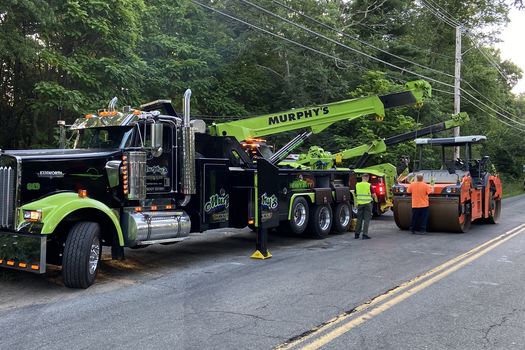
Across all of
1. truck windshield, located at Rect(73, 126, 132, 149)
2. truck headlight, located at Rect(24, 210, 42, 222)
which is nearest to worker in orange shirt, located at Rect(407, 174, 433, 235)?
truck windshield, located at Rect(73, 126, 132, 149)

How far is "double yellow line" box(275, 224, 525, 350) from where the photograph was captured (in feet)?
16.5

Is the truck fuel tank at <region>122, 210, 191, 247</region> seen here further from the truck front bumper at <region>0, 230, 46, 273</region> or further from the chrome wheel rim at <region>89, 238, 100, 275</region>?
the truck front bumper at <region>0, 230, 46, 273</region>

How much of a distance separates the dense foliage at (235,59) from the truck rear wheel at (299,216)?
558cm

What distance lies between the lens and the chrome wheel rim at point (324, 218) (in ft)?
43.1

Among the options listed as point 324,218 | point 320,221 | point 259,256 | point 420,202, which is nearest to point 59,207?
point 259,256

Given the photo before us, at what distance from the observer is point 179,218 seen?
9047mm

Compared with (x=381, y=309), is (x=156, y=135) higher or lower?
higher

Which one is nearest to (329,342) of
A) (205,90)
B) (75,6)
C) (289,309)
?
(289,309)

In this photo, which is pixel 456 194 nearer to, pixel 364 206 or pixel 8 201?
pixel 364 206

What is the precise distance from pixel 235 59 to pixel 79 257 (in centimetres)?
1966

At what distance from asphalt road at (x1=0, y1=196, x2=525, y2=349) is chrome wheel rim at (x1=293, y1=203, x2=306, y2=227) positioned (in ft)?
5.48

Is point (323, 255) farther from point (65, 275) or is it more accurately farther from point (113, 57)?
point (113, 57)

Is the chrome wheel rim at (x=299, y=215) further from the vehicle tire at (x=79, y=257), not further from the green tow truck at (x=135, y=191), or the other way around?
the vehicle tire at (x=79, y=257)

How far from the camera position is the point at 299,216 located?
12312 millimetres
